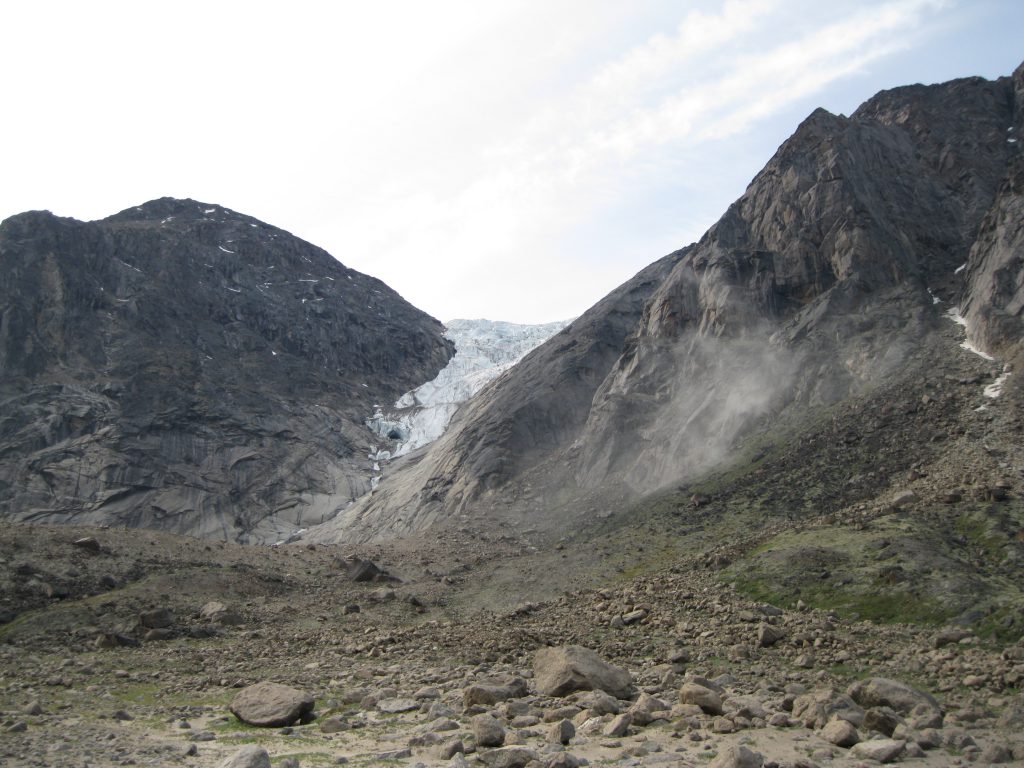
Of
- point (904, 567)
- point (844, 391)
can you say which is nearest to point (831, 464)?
point (844, 391)

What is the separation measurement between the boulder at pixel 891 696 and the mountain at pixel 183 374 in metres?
98.6

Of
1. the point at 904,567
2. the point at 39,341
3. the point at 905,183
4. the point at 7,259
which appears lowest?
the point at 904,567

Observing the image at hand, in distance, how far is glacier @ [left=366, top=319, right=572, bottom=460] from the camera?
149 meters

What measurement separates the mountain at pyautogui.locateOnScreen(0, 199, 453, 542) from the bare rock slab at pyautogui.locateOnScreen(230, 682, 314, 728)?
303 feet

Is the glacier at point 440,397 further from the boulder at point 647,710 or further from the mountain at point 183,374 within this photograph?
the boulder at point 647,710

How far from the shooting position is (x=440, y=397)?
16888cm

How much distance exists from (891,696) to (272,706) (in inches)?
593

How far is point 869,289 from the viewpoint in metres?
75.1

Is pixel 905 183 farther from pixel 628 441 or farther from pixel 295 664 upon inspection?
pixel 295 664

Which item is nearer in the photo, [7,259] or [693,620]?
[693,620]

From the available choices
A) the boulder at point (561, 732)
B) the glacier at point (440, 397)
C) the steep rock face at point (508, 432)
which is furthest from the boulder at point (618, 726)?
the glacier at point (440, 397)

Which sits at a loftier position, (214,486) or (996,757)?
(214,486)

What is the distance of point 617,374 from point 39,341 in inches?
3857

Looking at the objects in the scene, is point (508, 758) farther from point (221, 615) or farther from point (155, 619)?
point (221, 615)
